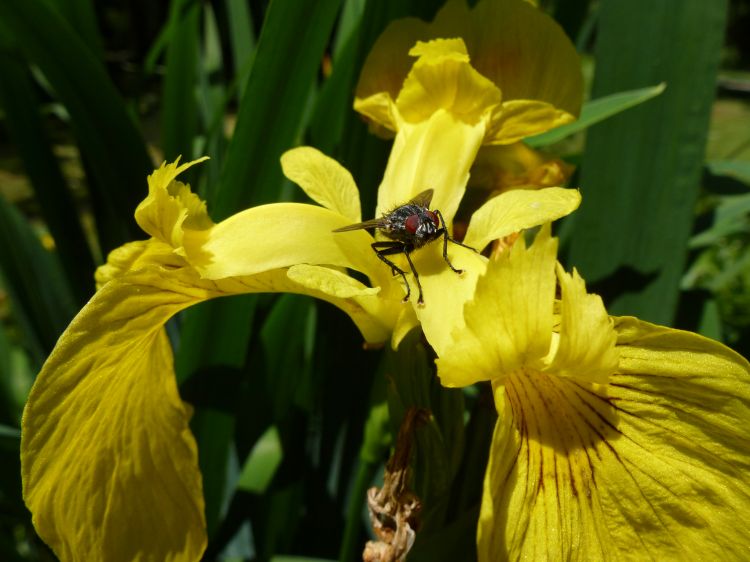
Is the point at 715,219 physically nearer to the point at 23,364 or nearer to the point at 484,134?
the point at 484,134

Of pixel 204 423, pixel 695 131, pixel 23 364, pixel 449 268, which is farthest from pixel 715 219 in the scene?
pixel 23 364

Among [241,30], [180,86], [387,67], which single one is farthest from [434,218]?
[241,30]

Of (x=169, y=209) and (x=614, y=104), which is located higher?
(x=614, y=104)

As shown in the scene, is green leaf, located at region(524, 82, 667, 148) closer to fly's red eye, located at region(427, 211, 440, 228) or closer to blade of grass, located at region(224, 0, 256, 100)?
fly's red eye, located at region(427, 211, 440, 228)

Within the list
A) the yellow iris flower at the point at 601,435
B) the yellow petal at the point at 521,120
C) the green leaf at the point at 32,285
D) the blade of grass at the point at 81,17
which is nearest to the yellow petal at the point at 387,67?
the yellow petal at the point at 521,120

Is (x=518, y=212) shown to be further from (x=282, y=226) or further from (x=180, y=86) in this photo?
(x=180, y=86)
